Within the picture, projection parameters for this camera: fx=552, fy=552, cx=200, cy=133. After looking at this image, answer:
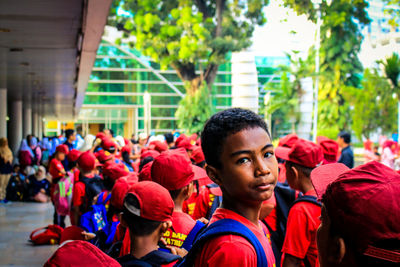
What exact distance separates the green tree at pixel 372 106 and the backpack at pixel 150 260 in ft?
99.4

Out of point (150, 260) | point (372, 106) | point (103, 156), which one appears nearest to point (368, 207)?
point (150, 260)

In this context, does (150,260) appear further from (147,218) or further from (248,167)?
(248,167)

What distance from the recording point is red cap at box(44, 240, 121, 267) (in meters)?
→ 1.55

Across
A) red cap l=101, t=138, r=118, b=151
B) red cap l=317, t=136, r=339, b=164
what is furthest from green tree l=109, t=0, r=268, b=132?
red cap l=317, t=136, r=339, b=164

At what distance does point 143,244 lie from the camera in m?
2.87

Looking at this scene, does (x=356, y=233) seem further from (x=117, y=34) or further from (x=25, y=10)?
(x=117, y=34)

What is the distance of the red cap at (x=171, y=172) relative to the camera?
362 centimetres

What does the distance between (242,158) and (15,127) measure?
23.9 metres

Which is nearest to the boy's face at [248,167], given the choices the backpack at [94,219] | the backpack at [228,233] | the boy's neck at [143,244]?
the backpack at [228,233]

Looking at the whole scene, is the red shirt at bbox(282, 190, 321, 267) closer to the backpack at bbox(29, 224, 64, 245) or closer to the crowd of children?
the crowd of children

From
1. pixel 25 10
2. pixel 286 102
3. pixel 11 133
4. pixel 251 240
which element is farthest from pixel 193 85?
pixel 251 240

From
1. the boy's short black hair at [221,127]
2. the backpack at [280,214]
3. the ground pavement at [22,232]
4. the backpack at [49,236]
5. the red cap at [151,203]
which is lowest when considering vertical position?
the ground pavement at [22,232]

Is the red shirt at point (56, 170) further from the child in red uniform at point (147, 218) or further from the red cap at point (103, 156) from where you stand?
the child in red uniform at point (147, 218)

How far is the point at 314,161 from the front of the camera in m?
4.02
